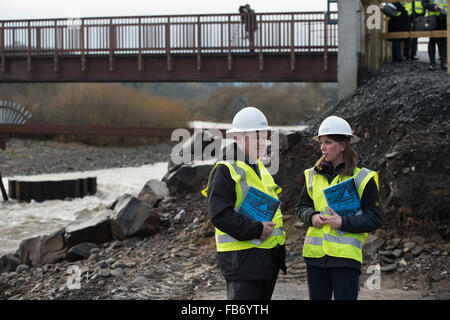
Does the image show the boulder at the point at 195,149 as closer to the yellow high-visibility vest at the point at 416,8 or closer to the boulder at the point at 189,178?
the boulder at the point at 189,178

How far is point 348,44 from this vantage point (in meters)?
14.6

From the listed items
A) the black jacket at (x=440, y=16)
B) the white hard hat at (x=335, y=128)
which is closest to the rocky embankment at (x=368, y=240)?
the black jacket at (x=440, y=16)

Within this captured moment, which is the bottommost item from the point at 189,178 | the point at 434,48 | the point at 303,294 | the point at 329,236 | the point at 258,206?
the point at 303,294

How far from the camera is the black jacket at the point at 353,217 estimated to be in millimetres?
4422

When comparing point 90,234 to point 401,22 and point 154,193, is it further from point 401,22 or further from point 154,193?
point 401,22

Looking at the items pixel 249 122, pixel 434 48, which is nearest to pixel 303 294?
pixel 249 122

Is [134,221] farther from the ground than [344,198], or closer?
closer

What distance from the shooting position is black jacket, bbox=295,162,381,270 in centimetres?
442

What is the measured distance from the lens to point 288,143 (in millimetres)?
11695

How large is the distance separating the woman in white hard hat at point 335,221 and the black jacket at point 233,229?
363 millimetres

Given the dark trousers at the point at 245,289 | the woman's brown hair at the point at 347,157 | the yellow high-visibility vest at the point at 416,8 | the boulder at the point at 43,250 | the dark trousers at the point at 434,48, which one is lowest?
the boulder at the point at 43,250

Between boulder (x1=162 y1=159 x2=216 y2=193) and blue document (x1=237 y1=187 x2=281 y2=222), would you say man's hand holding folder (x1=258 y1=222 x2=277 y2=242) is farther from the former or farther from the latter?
boulder (x1=162 y1=159 x2=216 y2=193)

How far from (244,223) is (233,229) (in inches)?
3.4
